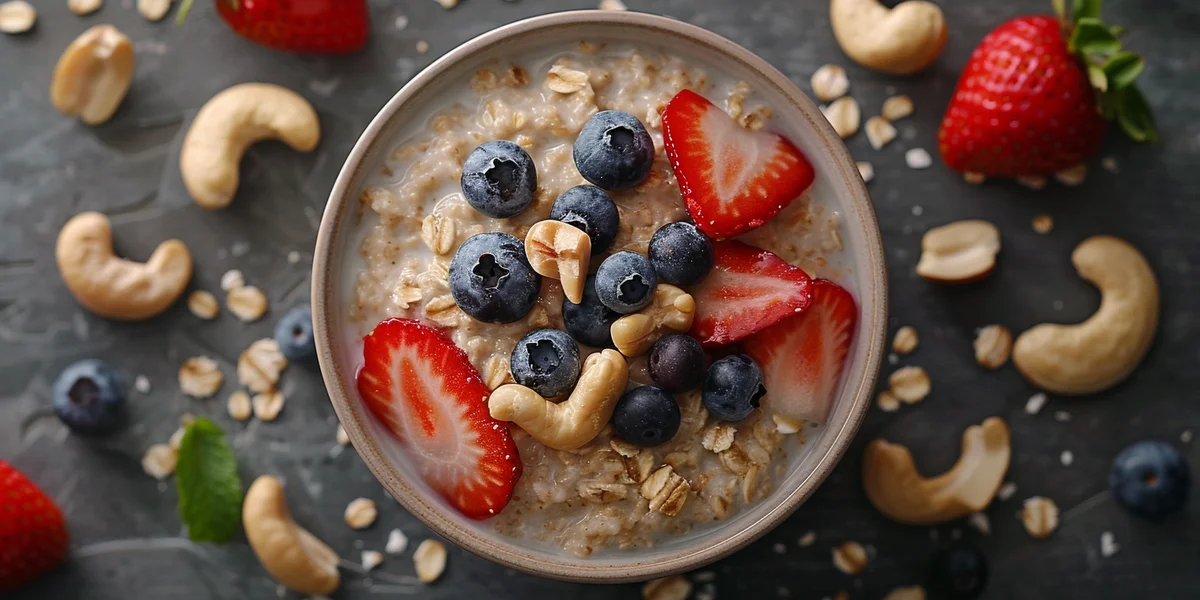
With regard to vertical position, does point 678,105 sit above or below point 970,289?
above

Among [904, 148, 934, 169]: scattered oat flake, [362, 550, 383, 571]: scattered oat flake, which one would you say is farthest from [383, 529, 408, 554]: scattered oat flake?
[904, 148, 934, 169]: scattered oat flake

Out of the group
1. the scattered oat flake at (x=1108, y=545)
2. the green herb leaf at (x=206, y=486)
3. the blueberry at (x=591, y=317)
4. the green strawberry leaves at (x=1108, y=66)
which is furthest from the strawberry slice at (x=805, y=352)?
the green herb leaf at (x=206, y=486)

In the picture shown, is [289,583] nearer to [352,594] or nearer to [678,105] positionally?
[352,594]

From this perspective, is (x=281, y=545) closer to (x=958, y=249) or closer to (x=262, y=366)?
(x=262, y=366)

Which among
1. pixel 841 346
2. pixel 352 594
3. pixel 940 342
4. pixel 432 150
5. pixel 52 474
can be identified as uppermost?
pixel 432 150

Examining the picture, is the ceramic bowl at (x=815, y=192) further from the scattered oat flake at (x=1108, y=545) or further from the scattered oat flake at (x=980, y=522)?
the scattered oat flake at (x=1108, y=545)

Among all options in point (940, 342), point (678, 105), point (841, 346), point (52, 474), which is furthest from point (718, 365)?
point (52, 474)
